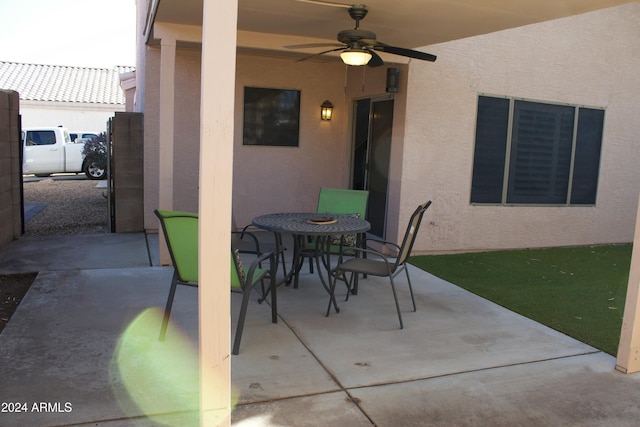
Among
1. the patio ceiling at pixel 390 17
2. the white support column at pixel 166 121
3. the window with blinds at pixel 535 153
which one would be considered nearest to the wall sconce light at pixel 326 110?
the patio ceiling at pixel 390 17

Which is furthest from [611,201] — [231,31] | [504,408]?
[231,31]

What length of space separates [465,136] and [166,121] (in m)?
3.73

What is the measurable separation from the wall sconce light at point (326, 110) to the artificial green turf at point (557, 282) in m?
2.67

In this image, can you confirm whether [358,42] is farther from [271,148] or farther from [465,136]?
[271,148]

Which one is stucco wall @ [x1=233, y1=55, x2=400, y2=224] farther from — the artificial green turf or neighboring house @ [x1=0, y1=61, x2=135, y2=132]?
neighboring house @ [x1=0, y1=61, x2=135, y2=132]

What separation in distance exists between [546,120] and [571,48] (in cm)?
108

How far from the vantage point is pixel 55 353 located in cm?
334

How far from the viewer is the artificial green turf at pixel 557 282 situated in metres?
4.35

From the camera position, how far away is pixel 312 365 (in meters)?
3.32

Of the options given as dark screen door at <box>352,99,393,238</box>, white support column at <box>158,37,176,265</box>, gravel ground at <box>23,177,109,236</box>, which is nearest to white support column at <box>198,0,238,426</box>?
white support column at <box>158,37,176,265</box>

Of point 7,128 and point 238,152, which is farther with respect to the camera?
point 238,152

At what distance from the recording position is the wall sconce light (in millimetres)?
7863

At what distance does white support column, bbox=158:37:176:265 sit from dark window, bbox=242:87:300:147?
2095mm

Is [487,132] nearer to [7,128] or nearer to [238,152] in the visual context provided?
[238,152]
